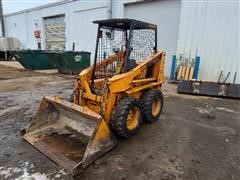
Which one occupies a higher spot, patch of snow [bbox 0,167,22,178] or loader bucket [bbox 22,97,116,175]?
loader bucket [bbox 22,97,116,175]

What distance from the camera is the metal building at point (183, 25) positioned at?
711 cm

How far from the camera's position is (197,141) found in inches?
130

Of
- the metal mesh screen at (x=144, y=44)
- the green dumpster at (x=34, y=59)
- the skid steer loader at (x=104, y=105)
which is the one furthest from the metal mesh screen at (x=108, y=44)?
the green dumpster at (x=34, y=59)

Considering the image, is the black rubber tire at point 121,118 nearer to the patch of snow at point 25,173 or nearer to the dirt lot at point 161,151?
the dirt lot at point 161,151

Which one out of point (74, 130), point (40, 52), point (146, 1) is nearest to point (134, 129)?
point (74, 130)

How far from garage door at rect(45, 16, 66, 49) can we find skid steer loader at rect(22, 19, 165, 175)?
11508 mm

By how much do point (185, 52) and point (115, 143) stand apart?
6334 millimetres

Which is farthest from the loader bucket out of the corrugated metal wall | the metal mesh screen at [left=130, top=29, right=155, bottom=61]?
the corrugated metal wall

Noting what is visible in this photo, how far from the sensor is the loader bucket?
2.51 metres

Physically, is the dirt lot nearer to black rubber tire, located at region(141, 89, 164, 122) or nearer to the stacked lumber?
black rubber tire, located at region(141, 89, 164, 122)

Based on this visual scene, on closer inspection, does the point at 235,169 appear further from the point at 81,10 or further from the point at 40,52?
the point at 81,10

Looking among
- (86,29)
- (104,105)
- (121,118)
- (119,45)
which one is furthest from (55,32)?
(121,118)

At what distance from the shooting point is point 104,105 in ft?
9.56

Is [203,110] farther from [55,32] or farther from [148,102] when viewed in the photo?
[55,32]
